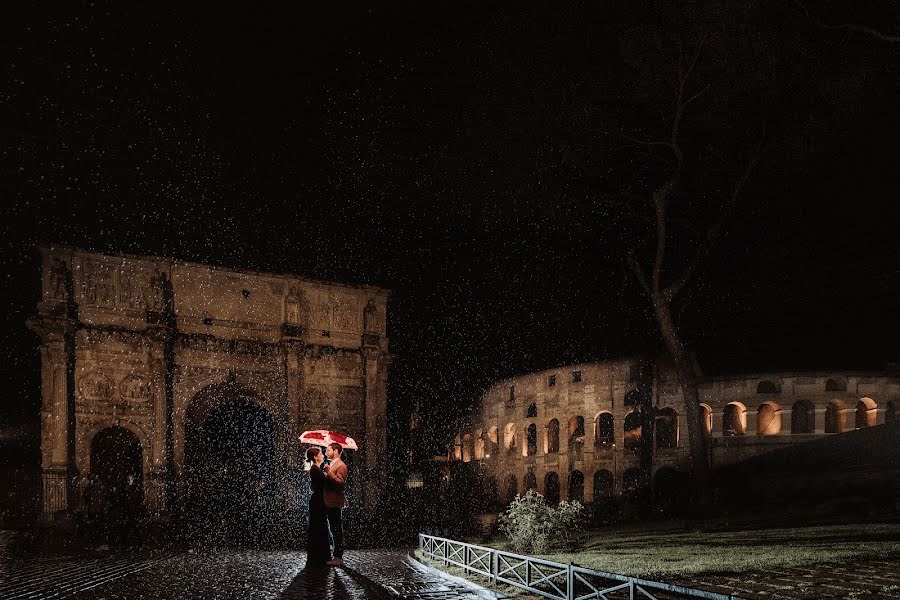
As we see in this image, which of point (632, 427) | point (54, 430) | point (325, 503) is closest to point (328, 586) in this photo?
point (325, 503)

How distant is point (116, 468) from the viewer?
2639 cm

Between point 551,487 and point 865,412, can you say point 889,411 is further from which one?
point 551,487

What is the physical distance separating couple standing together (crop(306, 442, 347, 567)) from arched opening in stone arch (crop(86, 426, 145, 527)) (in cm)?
1562

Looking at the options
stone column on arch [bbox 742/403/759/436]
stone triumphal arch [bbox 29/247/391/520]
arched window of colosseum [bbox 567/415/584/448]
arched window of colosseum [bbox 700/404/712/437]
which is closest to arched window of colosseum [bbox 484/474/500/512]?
arched window of colosseum [bbox 567/415/584/448]

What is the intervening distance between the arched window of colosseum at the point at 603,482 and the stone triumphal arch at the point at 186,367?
10331 mm

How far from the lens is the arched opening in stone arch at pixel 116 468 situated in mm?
23594

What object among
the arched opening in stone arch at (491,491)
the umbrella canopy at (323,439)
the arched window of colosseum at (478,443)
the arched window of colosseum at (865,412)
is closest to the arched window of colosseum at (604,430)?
the arched opening in stone arch at (491,491)

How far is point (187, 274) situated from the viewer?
26.9 metres

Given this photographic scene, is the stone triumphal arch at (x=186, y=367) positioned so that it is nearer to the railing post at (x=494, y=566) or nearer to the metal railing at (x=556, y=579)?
the metal railing at (x=556, y=579)

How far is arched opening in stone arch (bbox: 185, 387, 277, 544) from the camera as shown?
25289 mm

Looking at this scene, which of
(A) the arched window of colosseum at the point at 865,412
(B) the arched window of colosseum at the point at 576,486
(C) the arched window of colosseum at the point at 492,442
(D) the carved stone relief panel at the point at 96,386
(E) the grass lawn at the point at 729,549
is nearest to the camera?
(E) the grass lawn at the point at 729,549

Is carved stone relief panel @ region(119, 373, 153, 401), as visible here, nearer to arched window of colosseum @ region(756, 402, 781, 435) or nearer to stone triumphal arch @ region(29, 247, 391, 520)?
stone triumphal arch @ region(29, 247, 391, 520)

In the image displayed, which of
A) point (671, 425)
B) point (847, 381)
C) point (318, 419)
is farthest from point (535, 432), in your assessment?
point (847, 381)

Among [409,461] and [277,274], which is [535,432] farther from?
[277,274]
